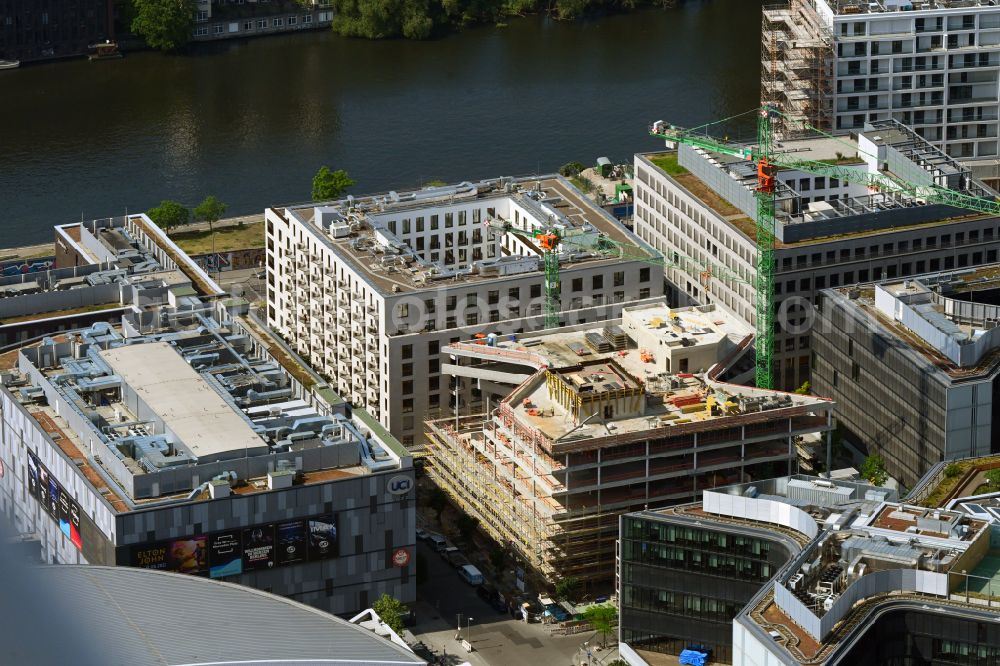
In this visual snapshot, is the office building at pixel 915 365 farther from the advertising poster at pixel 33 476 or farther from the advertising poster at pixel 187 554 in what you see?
the advertising poster at pixel 33 476

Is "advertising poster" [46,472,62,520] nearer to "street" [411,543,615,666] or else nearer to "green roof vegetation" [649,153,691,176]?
"street" [411,543,615,666]

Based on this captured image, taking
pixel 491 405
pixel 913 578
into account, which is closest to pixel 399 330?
pixel 491 405

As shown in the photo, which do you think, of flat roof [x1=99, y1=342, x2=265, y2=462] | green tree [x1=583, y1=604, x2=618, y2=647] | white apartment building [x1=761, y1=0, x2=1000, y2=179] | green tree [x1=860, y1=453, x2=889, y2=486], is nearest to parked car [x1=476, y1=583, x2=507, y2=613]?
green tree [x1=583, y1=604, x2=618, y2=647]

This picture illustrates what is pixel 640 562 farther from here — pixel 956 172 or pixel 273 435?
pixel 956 172

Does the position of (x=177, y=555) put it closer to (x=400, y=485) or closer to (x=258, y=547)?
(x=258, y=547)

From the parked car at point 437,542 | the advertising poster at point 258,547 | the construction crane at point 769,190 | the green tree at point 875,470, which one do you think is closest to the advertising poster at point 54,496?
the advertising poster at point 258,547
